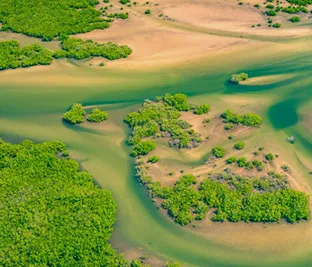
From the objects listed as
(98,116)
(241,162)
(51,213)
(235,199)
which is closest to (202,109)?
(241,162)

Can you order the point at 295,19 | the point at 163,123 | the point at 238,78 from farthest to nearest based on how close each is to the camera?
1. the point at 295,19
2. the point at 238,78
3. the point at 163,123

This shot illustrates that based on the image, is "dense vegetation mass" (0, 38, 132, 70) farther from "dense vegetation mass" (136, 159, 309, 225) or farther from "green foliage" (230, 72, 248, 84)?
"dense vegetation mass" (136, 159, 309, 225)

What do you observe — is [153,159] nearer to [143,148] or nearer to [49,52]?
[143,148]

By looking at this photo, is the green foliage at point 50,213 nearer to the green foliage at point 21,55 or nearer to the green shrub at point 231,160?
the green shrub at point 231,160

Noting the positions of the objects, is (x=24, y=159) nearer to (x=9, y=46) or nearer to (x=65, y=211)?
(x=65, y=211)

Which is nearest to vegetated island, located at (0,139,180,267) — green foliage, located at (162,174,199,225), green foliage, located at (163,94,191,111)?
green foliage, located at (162,174,199,225)

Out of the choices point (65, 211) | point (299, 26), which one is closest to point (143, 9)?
point (299, 26)
